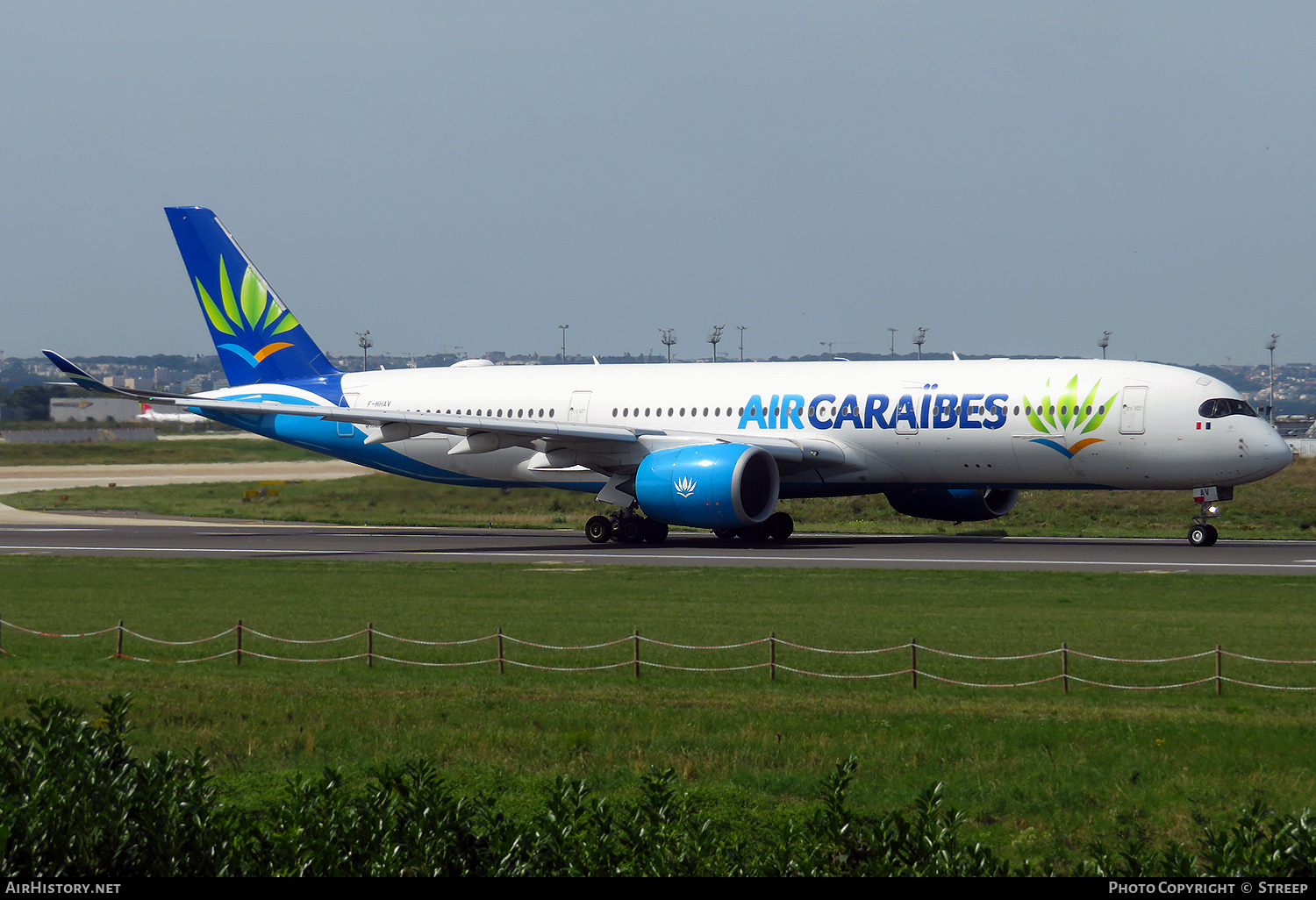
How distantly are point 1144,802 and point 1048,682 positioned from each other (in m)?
5.56

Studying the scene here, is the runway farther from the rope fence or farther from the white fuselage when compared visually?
the rope fence

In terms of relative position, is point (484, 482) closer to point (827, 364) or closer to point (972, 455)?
point (827, 364)

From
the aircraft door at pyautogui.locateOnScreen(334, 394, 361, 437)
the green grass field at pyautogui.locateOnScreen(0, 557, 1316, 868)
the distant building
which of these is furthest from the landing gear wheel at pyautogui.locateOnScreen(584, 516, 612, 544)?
the distant building

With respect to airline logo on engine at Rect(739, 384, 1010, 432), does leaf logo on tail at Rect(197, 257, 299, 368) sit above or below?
above

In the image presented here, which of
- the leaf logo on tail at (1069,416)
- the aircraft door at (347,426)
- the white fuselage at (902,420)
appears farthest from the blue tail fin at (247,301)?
the leaf logo on tail at (1069,416)

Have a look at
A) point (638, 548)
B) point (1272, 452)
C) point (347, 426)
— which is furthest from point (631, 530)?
point (1272, 452)

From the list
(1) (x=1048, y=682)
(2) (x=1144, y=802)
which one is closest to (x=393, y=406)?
(1) (x=1048, y=682)

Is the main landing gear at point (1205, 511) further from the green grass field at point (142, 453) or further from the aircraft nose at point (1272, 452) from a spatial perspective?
the green grass field at point (142, 453)

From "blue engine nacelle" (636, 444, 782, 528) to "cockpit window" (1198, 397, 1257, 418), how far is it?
1203 centimetres

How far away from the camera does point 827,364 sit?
44.3 metres

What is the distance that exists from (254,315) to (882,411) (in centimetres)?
2374

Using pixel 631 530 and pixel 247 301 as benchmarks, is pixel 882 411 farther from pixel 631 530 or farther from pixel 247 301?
pixel 247 301

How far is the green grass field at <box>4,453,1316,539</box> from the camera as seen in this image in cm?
5284

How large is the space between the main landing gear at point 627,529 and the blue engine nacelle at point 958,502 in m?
7.77
